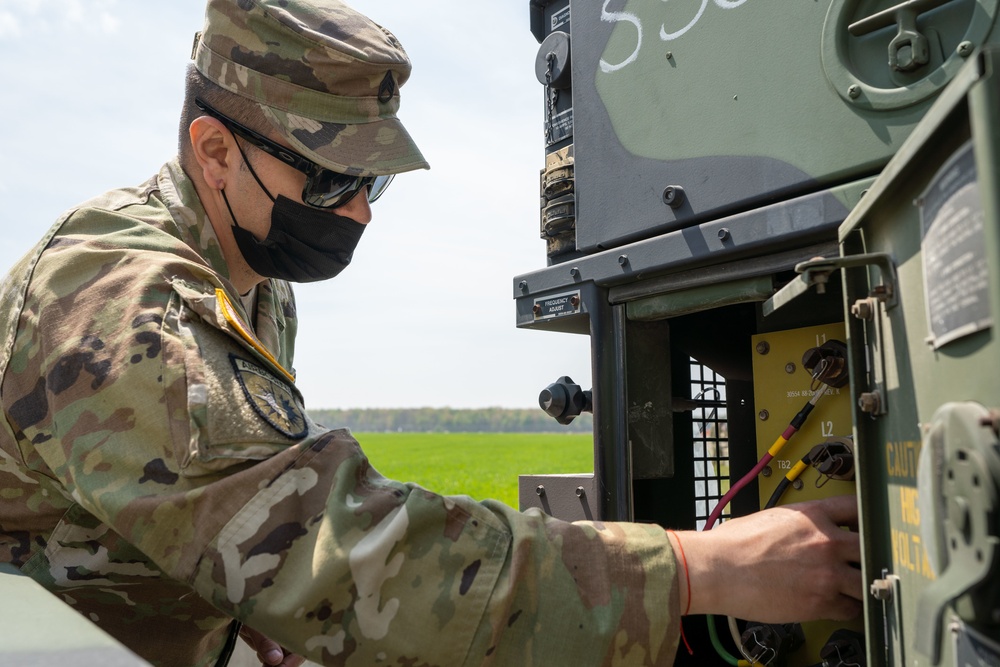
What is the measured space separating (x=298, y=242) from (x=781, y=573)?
1323mm

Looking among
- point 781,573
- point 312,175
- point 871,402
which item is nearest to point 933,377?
point 871,402

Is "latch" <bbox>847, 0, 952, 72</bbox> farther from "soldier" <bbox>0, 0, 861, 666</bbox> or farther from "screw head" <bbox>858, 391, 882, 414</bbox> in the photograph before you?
"soldier" <bbox>0, 0, 861, 666</bbox>

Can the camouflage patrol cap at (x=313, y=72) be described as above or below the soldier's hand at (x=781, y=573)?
above

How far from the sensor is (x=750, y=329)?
2.27 m

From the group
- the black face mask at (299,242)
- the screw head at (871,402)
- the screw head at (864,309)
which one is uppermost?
the black face mask at (299,242)

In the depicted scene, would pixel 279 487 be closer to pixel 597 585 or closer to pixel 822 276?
pixel 597 585

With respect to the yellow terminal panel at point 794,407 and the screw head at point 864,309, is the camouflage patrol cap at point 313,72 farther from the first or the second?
the screw head at point 864,309

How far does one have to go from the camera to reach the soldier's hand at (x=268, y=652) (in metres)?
2.13

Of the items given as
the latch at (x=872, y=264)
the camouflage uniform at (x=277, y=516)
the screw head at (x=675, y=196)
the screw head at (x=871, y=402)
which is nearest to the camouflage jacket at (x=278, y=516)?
the camouflage uniform at (x=277, y=516)

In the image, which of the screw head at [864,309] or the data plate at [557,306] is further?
the data plate at [557,306]

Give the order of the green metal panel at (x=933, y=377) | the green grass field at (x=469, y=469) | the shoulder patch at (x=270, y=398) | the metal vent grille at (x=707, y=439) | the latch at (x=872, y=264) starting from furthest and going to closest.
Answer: the green grass field at (x=469, y=469), the metal vent grille at (x=707, y=439), the shoulder patch at (x=270, y=398), the latch at (x=872, y=264), the green metal panel at (x=933, y=377)

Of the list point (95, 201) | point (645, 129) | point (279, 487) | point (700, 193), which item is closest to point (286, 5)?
point (95, 201)

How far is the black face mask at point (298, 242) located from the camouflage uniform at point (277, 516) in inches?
20.7

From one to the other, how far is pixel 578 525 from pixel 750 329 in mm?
1099
